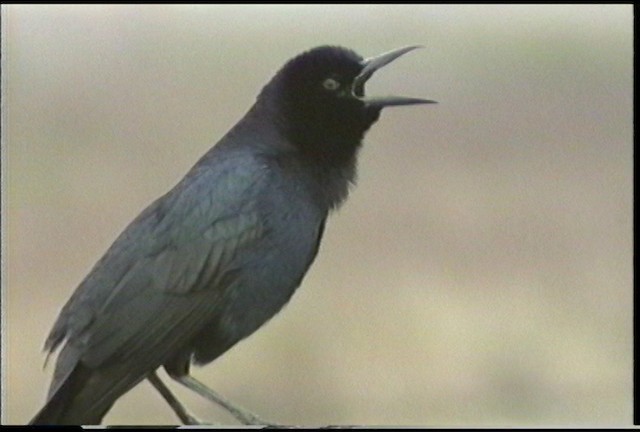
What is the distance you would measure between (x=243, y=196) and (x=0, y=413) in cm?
89

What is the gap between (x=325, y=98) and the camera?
11.4ft

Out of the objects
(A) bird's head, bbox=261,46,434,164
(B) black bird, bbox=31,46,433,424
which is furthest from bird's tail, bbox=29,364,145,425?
(A) bird's head, bbox=261,46,434,164

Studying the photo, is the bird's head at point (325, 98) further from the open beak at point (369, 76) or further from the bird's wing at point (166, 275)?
the bird's wing at point (166, 275)

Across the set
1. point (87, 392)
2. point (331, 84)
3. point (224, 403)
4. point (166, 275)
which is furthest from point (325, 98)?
point (87, 392)

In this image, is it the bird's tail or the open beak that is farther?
the open beak

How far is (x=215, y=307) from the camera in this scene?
326cm

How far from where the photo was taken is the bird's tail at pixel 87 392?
3.19 meters

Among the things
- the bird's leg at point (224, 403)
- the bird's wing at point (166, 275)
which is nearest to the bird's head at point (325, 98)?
the bird's wing at point (166, 275)

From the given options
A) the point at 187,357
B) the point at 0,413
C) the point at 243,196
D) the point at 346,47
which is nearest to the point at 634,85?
the point at 346,47

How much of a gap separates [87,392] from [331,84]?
0.97 metres

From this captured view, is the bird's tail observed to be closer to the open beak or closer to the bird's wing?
the bird's wing

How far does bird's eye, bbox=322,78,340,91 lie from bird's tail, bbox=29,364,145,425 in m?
0.86

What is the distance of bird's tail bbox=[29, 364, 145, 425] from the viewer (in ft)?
10.5

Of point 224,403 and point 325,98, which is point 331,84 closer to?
point 325,98
